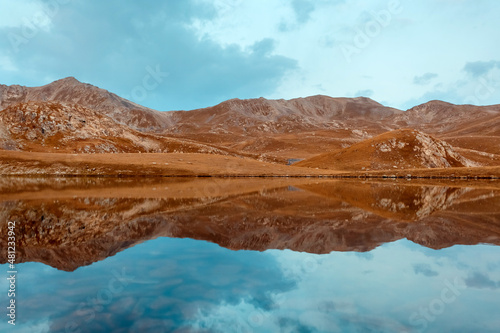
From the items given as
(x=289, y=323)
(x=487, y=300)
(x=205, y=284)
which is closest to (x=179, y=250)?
(x=205, y=284)

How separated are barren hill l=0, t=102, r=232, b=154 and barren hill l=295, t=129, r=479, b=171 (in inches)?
3927

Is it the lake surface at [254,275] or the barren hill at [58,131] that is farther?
the barren hill at [58,131]

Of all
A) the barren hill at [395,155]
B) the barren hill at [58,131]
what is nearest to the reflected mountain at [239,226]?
the barren hill at [395,155]

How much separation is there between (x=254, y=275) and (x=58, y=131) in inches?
7119

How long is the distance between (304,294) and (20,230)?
19.0 meters

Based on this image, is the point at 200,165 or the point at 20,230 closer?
the point at 20,230

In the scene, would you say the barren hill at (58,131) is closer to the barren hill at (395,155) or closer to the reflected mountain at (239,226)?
the barren hill at (395,155)

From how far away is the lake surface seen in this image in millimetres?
9641

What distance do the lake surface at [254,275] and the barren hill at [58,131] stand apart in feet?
487

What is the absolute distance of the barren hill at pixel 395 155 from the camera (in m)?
123

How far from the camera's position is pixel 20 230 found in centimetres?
2141

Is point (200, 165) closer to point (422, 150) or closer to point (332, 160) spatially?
point (332, 160)

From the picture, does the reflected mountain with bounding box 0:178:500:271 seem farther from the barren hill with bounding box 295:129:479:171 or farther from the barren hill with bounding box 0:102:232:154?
the barren hill with bounding box 0:102:232:154

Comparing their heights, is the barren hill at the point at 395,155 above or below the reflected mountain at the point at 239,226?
above
